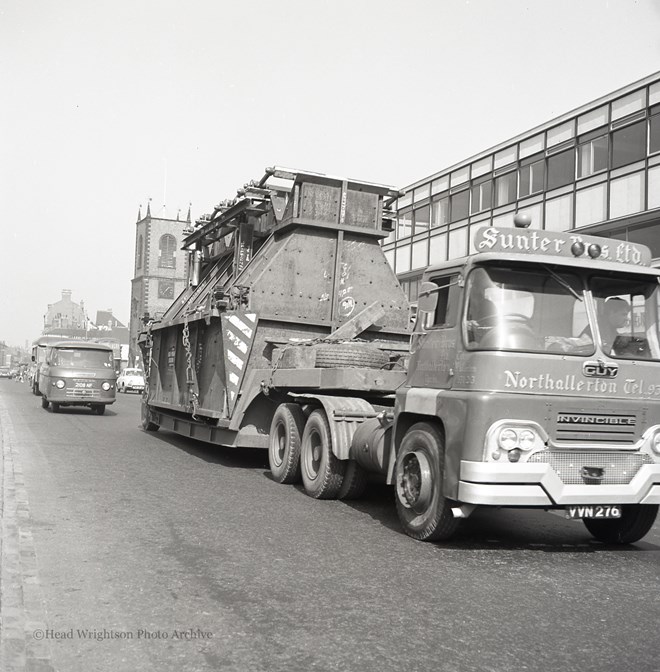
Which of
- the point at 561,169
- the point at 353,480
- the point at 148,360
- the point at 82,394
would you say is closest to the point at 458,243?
the point at 561,169

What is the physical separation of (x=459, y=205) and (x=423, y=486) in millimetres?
26743

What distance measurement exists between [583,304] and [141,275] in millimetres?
101167

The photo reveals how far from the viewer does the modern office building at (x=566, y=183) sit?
77.5 feet

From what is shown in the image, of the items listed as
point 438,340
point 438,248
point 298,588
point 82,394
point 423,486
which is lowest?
point 298,588

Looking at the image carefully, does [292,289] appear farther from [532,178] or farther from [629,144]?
[532,178]

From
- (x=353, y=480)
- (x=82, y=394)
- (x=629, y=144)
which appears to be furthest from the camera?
(x=629, y=144)

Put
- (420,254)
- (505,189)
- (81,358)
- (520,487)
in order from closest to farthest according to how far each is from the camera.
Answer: (520,487) < (81,358) < (505,189) < (420,254)

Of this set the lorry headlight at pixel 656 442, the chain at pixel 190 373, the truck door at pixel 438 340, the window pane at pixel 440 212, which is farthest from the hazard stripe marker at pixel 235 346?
the window pane at pixel 440 212

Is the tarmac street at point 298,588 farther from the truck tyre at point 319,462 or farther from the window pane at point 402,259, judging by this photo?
the window pane at point 402,259

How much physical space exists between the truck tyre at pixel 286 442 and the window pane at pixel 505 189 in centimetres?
2107

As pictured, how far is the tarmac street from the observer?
390 cm

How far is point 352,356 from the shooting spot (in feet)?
30.6

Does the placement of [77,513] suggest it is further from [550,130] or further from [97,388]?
[550,130]

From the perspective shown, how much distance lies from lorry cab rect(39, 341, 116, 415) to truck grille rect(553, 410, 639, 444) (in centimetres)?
1919
